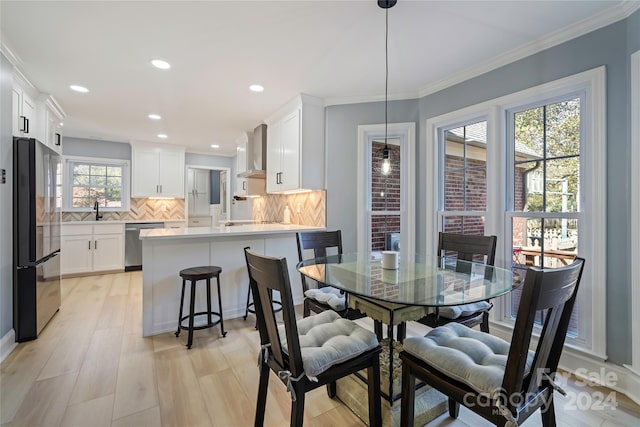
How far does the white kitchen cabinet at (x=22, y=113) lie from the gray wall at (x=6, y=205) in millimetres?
256

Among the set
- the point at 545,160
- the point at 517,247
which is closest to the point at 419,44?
the point at 545,160

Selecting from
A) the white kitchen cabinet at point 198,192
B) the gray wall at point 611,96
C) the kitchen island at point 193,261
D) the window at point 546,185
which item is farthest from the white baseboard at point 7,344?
the white kitchen cabinet at point 198,192

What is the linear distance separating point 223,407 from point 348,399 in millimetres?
749

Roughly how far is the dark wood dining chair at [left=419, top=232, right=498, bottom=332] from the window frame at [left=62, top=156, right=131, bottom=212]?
583 cm

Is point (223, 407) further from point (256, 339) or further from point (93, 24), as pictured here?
point (93, 24)

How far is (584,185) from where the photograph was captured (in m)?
2.16

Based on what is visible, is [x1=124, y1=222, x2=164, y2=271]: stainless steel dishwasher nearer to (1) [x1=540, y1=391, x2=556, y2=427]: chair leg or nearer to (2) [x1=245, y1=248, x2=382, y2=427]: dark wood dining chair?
(2) [x1=245, y1=248, x2=382, y2=427]: dark wood dining chair

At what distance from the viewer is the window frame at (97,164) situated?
5.29 meters

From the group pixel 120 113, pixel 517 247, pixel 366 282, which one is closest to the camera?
pixel 366 282

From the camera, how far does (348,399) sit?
1.78 m

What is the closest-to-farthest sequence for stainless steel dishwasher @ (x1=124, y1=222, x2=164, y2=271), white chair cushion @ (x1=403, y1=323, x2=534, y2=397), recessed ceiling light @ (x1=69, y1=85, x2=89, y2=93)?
white chair cushion @ (x1=403, y1=323, x2=534, y2=397), recessed ceiling light @ (x1=69, y1=85, x2=89, y2=93), stainless steel dishwasher @ (x1=124, y1=222, x2=164, y2=271)

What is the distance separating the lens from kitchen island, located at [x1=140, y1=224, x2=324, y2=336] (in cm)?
279

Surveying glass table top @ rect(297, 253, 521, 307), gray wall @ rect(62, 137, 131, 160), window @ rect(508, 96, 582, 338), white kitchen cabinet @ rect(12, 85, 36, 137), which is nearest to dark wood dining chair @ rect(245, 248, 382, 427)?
glass table top @ rect(297, 253, 521, 307)

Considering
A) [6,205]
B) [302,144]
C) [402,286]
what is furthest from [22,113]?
[402,286]
